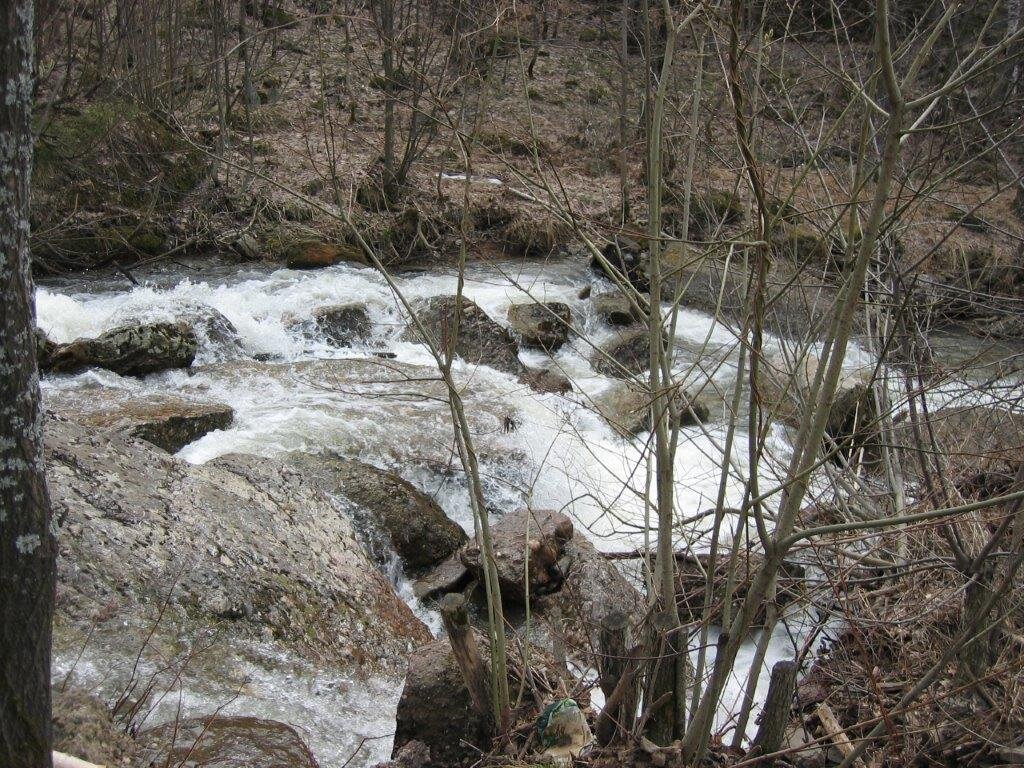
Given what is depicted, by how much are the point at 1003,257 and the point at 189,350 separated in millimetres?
→ 9367

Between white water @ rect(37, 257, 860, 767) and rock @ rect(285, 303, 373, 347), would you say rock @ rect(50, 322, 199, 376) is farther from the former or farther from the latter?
rock @ rect(285, 303, 373, 347)

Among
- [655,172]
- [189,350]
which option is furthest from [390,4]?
[655,172]

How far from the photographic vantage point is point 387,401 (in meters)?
7.84

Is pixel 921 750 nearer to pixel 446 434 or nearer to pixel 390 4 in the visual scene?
pixel 446 434

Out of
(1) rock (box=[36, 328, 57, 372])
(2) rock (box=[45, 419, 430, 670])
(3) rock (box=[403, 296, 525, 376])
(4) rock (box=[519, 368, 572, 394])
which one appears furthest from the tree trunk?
(3) rock (box=[403, 296, 525, 376])

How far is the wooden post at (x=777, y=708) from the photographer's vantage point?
3.14m

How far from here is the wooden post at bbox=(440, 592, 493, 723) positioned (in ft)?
10.4

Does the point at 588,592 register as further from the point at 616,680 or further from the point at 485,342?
the point at 485,342

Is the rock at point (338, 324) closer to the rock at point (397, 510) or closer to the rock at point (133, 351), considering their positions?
the rock at point (133, 351)

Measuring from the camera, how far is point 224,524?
15.4ft

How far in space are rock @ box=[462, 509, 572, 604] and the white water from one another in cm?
22

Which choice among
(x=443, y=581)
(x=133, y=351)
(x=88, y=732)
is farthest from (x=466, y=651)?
(x=133, y=351)

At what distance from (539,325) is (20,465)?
26.4 ft

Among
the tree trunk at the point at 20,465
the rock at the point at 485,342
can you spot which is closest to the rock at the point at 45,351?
the rock at the point at 485,342
